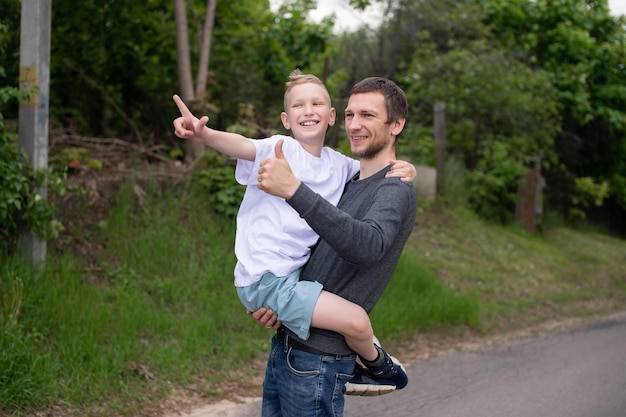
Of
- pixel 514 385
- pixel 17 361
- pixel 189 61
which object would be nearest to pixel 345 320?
pixel 17 361

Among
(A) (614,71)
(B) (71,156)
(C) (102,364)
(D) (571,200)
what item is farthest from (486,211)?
(C) (102,364)

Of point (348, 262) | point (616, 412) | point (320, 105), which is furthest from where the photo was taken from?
point (616, 412)

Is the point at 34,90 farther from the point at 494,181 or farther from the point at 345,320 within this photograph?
the point at 494,181

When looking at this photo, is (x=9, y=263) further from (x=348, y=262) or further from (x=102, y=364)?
(x=348, y=262)

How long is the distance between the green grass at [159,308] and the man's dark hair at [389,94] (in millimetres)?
3061

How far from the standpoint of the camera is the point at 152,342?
5.85 m

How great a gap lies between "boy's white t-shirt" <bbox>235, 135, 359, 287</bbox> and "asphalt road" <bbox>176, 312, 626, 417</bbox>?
8.52 ft

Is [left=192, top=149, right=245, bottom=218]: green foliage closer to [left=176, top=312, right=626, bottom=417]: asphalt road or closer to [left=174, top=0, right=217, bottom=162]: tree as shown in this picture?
[left=174, top=0, right=217, bottom=162]: tree

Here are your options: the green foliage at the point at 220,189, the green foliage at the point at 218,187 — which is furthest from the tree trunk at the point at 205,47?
the green foliage at the point at 220,189

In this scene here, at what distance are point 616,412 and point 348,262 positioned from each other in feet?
12.8

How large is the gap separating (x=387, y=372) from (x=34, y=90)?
13.6 feet

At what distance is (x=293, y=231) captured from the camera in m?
2.84

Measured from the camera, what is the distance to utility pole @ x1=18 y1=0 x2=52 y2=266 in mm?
5840

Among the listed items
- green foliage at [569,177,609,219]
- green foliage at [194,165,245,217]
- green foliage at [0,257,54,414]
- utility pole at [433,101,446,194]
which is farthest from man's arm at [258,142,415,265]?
green foliage at [569,177,609,219]
